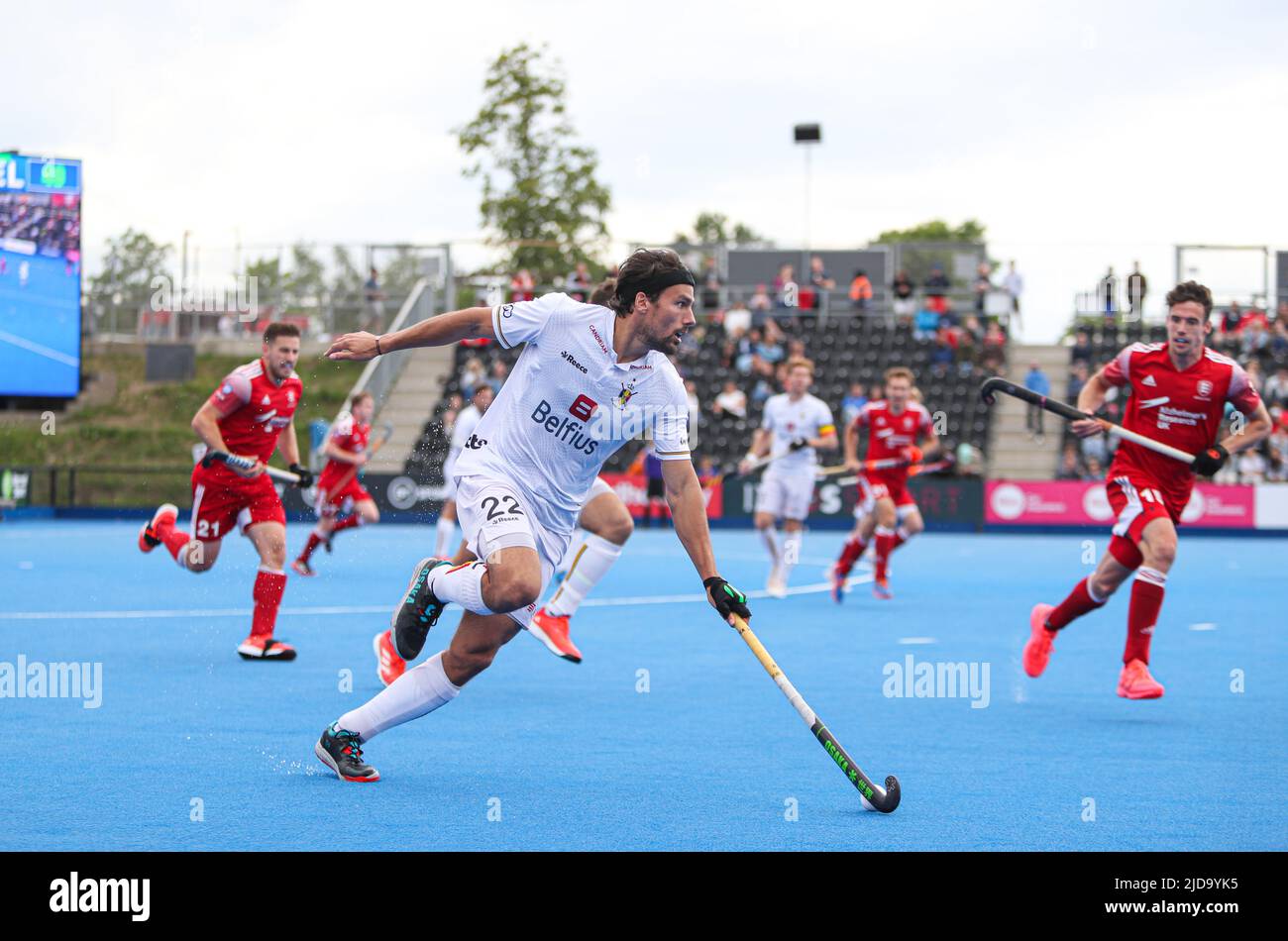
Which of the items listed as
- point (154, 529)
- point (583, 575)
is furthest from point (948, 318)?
point (583, 575)

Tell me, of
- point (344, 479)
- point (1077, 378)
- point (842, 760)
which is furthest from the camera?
point (1077, 378)

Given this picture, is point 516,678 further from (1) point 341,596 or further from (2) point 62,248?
(2) point 62,248

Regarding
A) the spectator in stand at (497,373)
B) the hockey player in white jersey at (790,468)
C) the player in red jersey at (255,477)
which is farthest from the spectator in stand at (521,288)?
the player in red jersey at (255,477)

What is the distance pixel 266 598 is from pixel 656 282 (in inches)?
195

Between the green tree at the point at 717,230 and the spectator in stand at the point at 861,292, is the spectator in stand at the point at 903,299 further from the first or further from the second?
the green tree at the point at 717,230

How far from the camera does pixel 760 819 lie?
5.22 metres

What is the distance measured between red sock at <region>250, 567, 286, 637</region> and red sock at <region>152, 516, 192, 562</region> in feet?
3.31

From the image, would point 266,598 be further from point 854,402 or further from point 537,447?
point 854,402

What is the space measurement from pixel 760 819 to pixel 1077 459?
23.8m

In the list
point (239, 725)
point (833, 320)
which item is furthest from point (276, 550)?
point (833, 320)

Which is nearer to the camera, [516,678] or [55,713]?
[55,713]

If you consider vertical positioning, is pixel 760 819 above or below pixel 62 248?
below

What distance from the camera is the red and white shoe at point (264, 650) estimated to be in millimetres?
9383

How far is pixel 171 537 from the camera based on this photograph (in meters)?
10.5
